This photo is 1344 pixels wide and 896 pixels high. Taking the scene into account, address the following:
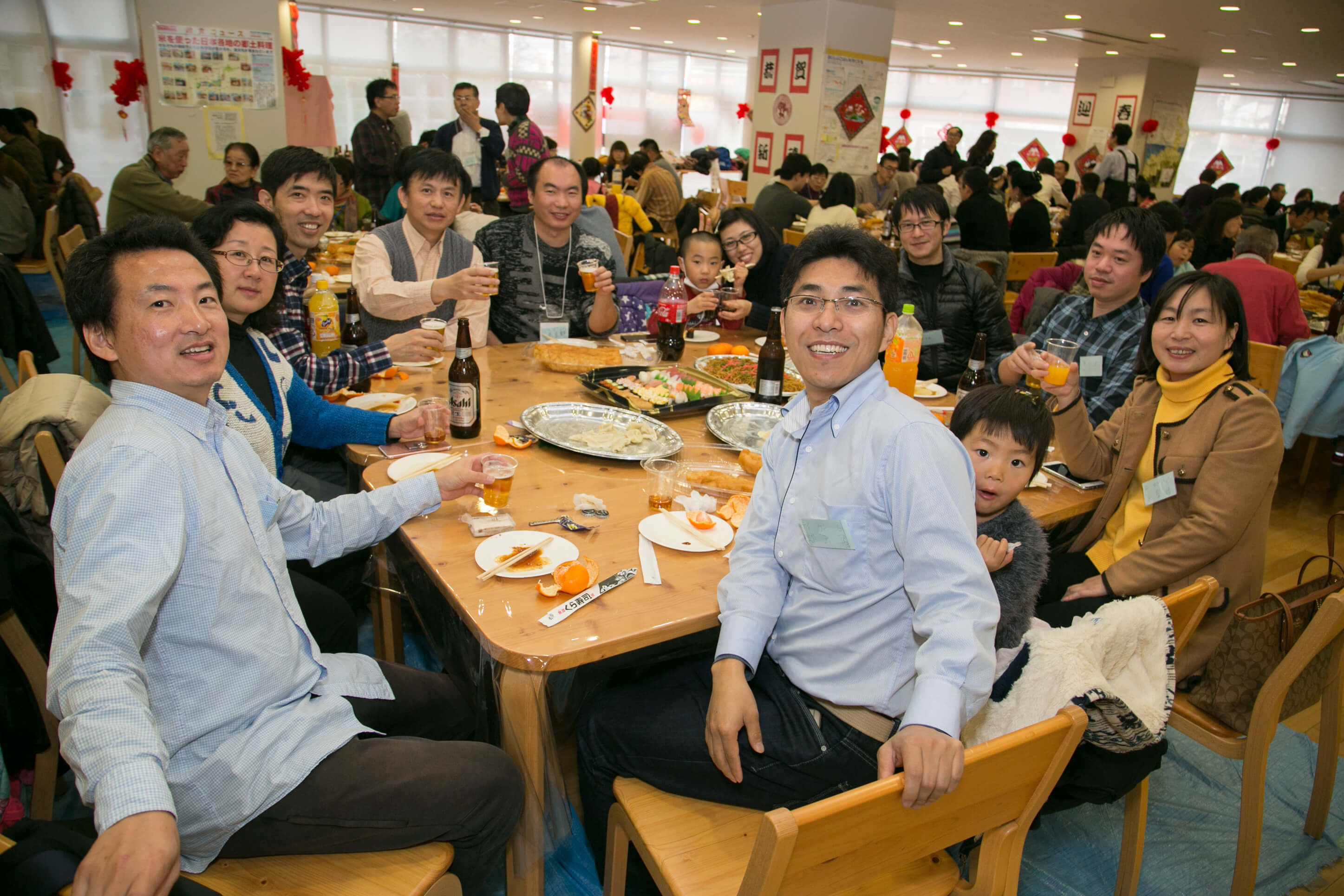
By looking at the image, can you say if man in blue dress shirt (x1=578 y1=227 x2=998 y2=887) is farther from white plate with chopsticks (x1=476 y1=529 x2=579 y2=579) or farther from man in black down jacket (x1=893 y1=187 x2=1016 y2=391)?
man in black down jacket (x1=893 y1=187 x2=1016 y2=391)

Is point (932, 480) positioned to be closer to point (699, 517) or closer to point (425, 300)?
point (699, 517)

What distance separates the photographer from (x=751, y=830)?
4.39 ft

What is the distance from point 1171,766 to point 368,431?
2.47m

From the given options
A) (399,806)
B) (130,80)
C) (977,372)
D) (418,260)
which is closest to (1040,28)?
(977,372)

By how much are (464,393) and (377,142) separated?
546 cm

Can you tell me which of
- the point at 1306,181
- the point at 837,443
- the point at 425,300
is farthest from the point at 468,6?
the point at 1306,181

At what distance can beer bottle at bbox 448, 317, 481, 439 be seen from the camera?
2.05 meters

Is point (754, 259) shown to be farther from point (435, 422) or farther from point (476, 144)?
point (476, 144)

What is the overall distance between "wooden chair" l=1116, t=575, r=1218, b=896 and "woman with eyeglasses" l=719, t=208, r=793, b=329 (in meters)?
2.36

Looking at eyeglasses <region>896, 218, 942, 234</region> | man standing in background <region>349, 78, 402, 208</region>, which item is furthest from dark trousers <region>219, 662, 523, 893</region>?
man standing in background <region>349, 78, 402, 208</region>

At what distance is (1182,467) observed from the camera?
77.4 inches

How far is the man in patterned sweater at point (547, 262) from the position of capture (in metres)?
3.23

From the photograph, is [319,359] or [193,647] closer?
[193,647]

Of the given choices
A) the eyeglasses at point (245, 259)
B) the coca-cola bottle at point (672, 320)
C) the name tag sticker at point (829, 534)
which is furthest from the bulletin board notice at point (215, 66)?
the name tag sticker at point (829, 534)
